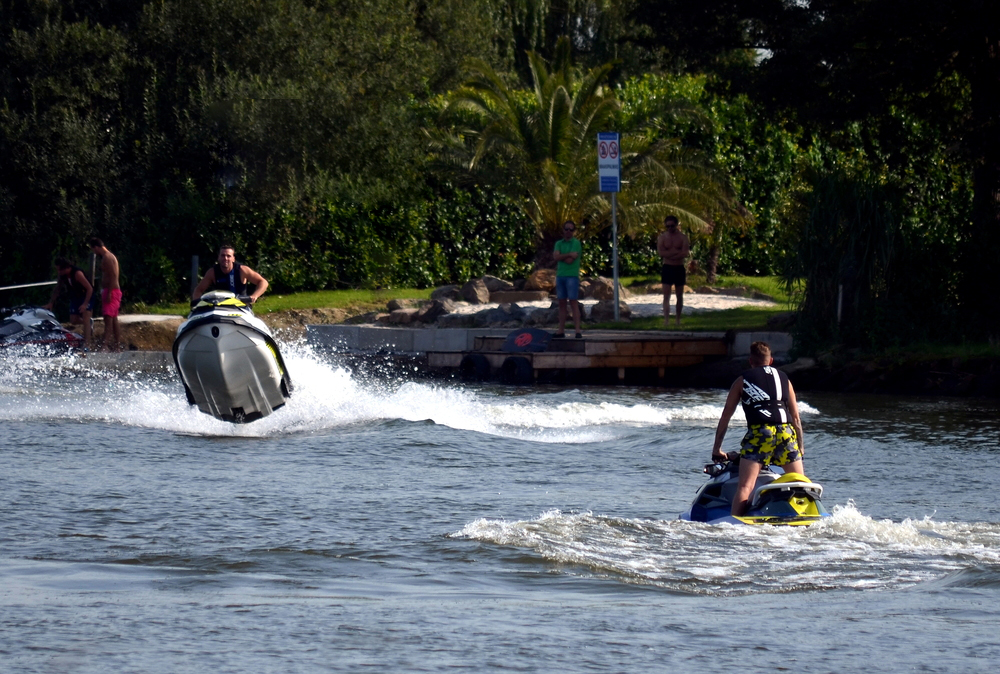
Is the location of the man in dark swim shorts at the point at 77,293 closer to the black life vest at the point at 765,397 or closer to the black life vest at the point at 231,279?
the black life vest at the point at 231,279

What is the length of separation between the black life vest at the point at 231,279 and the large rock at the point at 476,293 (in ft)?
34.9

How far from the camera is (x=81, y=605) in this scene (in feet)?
20.5

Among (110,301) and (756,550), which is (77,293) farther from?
(756,550)

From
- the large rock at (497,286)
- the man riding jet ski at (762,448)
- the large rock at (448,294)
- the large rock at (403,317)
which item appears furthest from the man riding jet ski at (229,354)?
the large rock at (497,286)

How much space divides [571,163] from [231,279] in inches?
549

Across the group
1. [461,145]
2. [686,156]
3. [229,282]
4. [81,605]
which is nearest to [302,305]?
[461,145]

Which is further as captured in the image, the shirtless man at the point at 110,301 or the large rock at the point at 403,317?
the large rock at the point at 403,317

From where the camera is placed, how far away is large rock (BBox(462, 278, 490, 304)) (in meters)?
24.2

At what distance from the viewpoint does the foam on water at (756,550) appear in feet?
23.3

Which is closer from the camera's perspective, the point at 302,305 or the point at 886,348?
the point at 886,348

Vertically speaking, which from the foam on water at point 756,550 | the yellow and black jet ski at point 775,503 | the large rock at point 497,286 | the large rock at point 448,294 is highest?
the large rock at point 497,286

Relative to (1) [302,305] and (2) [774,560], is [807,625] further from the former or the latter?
(1) [302,305]

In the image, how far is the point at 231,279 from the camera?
44.8ft

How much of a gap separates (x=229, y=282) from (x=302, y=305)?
1185cm
